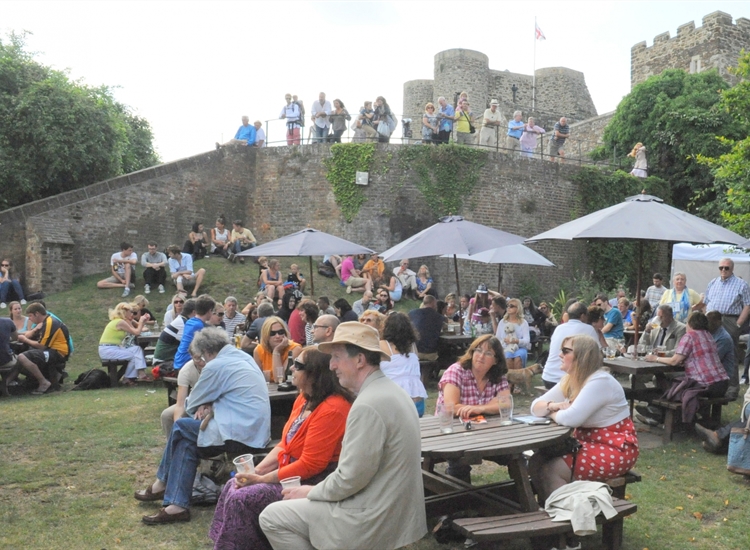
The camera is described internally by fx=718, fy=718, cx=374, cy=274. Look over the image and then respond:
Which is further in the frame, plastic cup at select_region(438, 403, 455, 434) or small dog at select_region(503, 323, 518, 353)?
small dog at select_region(503, 323, 518, 353)

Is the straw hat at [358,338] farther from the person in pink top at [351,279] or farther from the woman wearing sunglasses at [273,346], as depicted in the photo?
the person in pink top at [351,279]

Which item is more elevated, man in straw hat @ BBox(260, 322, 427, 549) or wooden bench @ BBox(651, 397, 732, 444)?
man in straw hat @ BBox(260, 322, 427, 549)

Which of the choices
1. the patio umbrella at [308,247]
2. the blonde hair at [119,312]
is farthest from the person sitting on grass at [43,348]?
the patio umbrella at [308,247]

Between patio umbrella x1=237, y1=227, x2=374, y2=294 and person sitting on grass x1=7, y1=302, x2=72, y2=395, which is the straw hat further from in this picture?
person sitting on grass x1=7, y1=302, x2=72, y2=395

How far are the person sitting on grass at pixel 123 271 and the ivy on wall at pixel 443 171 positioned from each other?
8.03 m

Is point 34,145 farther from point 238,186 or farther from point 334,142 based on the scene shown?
point 334,142

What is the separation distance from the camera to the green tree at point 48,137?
58.6 ft

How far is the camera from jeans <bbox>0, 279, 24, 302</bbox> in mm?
14688

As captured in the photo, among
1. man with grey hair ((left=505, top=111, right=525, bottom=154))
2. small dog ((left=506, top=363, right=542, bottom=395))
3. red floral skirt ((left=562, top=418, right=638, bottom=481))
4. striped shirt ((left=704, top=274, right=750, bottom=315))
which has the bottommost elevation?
small dog ((left=506, top=363, right=542, bottom=395))

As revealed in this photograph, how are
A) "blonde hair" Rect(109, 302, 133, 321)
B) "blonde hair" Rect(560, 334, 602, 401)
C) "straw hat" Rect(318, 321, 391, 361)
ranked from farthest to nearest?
"blonde hair" Rect(109, 302, 133, 321), "blonde hair" Rect(560, 334, 602, 401), "straw hat" Rect(318, 321, 391, 361)

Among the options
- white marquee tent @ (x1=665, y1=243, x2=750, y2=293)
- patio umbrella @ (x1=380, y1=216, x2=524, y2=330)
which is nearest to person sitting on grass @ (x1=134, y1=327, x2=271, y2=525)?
patio umbrella @ (x1=380, y1=216, x2=524, y2=330)

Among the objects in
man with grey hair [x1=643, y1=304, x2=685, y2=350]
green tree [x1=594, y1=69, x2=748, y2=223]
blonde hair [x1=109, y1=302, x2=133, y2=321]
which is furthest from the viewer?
green tree [x1=594, y1=69, x2=748, y2=223]

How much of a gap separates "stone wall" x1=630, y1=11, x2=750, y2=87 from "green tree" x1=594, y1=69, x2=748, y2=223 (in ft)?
14.5

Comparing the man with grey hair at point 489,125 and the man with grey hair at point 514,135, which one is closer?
the man with grey hair at point 489,125
